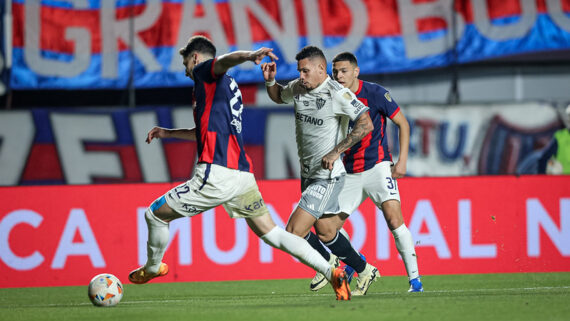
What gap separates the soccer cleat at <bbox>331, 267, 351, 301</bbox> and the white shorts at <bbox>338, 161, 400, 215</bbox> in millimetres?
1283

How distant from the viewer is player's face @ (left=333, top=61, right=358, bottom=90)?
24.2 ft

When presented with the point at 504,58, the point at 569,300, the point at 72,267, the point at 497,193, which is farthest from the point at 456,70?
the point at 569,300

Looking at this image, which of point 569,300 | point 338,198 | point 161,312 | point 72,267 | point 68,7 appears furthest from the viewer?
point 68,7

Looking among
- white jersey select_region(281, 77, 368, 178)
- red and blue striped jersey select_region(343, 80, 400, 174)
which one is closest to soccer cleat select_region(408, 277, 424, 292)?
A: red and blue striped jersey select_region(343, 80, 400, 174)

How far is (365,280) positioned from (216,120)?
206 centimetres

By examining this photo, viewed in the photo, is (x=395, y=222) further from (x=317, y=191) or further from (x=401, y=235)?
(x=317, y=191)

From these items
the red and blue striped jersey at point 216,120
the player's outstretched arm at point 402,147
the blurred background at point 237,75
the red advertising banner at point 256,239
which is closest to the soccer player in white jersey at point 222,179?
the red and blue striped jersey at point 216,120

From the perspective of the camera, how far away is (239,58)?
5648 mm

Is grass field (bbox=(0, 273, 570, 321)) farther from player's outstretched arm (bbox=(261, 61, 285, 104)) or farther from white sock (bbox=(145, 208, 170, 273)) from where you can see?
player's outstretched arm (bbox=(261, 61, 285, 104))

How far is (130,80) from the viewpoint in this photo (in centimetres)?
1304

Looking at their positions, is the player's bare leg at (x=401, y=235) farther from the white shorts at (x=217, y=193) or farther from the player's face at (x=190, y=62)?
the player's face at (x=190, y=62)

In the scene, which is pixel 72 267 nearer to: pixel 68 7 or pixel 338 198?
pixel 338 198

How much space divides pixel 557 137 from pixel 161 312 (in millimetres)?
8804

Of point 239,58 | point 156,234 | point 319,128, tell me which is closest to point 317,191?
point 319,128
